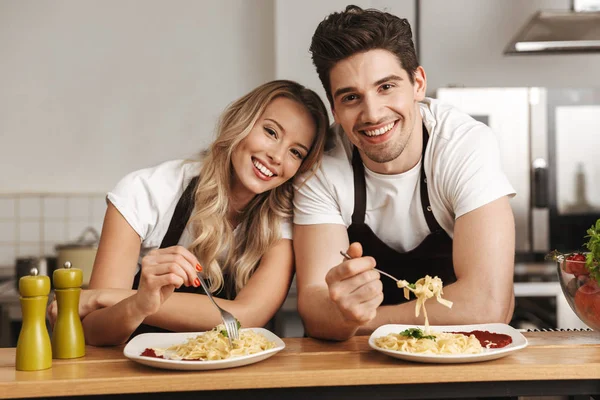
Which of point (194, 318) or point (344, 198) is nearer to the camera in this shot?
point (194, 318)

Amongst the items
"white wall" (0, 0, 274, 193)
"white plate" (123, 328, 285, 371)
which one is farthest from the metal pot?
"white plate" (123, 328, 285, 371)

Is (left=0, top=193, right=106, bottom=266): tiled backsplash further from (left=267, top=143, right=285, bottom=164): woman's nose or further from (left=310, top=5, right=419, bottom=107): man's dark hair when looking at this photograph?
(left=310, top=5, right=419, bottom=107): man's dark hair

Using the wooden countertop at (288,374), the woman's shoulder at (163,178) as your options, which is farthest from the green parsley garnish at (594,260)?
the woman's shoulder at (163,178)

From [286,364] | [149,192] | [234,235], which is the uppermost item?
[149,192]

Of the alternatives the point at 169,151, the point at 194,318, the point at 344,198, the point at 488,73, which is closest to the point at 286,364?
the point at 194,318

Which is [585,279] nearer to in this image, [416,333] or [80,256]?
[416,333]

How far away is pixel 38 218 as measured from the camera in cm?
428

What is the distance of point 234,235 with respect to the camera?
2211 millimetres

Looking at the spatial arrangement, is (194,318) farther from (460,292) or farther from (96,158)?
(96,158)

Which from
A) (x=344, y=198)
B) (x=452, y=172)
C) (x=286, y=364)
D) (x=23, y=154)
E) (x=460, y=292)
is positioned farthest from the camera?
(x=23, y=154)

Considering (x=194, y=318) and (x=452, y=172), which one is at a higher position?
(x=452, y=172)

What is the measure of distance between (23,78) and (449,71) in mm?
2687

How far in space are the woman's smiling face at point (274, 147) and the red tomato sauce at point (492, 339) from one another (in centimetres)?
80

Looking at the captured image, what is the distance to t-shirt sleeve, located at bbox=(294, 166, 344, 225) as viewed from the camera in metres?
2.03
